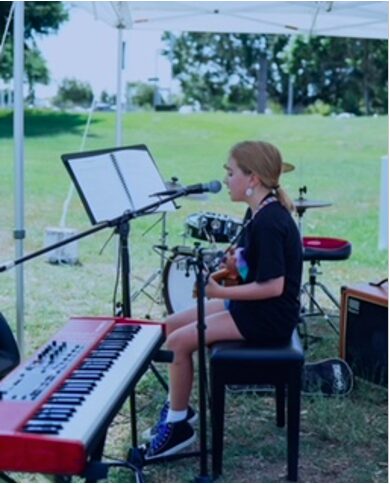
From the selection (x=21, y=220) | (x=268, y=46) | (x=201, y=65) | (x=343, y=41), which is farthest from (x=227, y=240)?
(x=201, y=65)

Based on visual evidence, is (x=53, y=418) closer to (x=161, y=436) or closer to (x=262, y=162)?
(x=161, y=436)

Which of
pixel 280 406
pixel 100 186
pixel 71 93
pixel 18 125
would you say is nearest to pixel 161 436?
pixel 280 406

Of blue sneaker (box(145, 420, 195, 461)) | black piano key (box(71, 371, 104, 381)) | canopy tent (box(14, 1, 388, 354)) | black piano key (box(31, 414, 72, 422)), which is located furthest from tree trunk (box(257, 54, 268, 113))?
black piano key (box(31, 414, 72, 422))

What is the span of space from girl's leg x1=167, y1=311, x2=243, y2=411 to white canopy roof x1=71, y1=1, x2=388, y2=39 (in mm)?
3185

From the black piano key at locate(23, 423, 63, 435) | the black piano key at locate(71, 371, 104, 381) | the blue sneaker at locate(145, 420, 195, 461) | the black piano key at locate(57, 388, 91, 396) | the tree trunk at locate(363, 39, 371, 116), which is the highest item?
the tree trunk at locate(363, 39, 371, 116)

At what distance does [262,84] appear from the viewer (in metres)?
30.6

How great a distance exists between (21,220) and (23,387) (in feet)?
6.23

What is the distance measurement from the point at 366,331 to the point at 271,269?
1360 millimetres

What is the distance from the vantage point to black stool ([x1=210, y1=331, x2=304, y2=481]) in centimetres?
298

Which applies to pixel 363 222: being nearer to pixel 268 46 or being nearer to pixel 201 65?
pixel 268 46

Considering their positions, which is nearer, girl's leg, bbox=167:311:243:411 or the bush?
girl's leg, bbox=167:311:243:411

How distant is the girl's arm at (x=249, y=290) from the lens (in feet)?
9.71

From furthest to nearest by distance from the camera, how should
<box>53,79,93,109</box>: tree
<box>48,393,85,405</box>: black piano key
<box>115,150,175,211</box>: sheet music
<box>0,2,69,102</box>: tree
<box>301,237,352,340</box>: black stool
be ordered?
<box>53,79,93,109</box>: tree → <box>0,2,69,102</box>: tree → <box>301,237,352,340</box>: black stool → <box>115,150,175,211</box>: sheet music → <box>48,393,85,405</box>: black piano key

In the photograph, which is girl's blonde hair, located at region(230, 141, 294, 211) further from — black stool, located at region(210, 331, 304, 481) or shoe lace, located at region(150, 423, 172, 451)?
shoe lace, located at region(150, 423, 172, 451)
